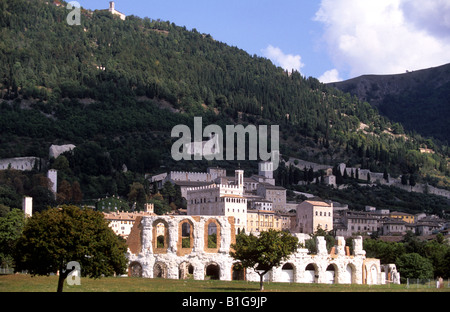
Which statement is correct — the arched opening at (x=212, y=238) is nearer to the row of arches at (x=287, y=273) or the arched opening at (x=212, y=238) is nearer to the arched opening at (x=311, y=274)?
the row of arches at (x=287, y=273)

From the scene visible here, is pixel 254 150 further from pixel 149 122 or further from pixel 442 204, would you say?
pixel 442 204

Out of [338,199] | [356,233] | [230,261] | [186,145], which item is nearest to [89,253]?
[230,261]

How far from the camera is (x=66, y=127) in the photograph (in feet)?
607

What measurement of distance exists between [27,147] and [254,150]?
52396mm

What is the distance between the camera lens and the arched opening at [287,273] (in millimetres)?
70750

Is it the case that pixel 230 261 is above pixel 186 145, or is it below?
below

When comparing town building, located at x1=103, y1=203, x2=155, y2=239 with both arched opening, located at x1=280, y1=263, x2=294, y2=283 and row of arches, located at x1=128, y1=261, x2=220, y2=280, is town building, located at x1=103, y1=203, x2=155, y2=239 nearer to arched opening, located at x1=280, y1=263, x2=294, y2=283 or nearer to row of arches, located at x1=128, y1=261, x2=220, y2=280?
row of arches, located at x1=128, y1=261, x2=220, y2=280

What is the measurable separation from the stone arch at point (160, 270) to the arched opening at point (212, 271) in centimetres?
387

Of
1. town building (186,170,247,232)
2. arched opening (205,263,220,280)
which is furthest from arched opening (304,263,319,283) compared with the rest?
town building (186,170,247,232)

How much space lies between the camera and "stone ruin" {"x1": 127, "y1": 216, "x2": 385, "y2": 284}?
70562mm

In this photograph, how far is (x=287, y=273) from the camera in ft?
234

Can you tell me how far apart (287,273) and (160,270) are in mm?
11123
